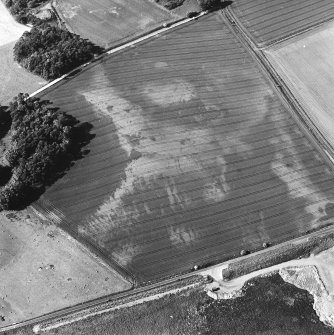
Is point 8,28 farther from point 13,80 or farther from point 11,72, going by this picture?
point 13,80

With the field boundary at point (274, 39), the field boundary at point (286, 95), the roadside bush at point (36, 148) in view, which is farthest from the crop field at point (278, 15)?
the roadside bush at point (36, 148)

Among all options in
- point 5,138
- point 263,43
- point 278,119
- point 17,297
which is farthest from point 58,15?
point 17,297

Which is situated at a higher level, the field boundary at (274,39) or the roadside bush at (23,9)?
the roadside bush at (23,9)

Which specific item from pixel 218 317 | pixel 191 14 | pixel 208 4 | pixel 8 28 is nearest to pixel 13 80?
pixel 8 28

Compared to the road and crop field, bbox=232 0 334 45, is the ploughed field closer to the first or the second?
the road

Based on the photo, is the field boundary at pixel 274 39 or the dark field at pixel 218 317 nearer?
the dark field at pixel 218 317

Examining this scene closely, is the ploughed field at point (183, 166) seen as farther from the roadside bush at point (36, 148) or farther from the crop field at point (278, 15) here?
the crop field at point (278, 15)
